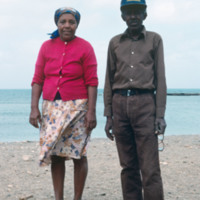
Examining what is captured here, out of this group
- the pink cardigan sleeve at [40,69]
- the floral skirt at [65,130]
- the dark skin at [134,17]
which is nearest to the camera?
the dark skin at [134,17]

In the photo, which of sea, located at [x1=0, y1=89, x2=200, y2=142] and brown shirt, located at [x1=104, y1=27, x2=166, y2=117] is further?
sea, located at [x1=0, y1=89, x2=200, y2=142]

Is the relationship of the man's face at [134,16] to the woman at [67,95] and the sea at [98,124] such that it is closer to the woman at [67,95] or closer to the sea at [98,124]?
the woman at [67,95]

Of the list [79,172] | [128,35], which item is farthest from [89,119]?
[128,35]

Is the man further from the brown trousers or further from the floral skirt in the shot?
the floral skirt

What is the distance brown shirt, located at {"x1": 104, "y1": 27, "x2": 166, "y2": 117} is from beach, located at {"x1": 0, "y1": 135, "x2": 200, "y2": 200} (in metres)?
1.88

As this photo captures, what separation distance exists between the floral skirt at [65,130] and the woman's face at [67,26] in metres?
0.70

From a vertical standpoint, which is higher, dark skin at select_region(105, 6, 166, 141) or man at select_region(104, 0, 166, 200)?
dark skin at select_region(105, 6, 166, 141)

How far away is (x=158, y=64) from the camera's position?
12.2 ft

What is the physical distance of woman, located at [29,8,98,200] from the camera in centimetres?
397

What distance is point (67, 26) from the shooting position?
3988 millimetres

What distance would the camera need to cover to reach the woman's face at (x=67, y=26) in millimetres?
3979

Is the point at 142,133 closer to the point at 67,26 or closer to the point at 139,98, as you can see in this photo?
the point at 139,98

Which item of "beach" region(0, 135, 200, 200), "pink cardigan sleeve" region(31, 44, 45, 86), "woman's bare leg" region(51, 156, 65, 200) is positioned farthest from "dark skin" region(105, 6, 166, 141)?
"beach" region(0, 135, 200, 200)

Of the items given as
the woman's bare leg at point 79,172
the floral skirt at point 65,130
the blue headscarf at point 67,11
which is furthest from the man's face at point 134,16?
the woman's bare leg at point 79,172
